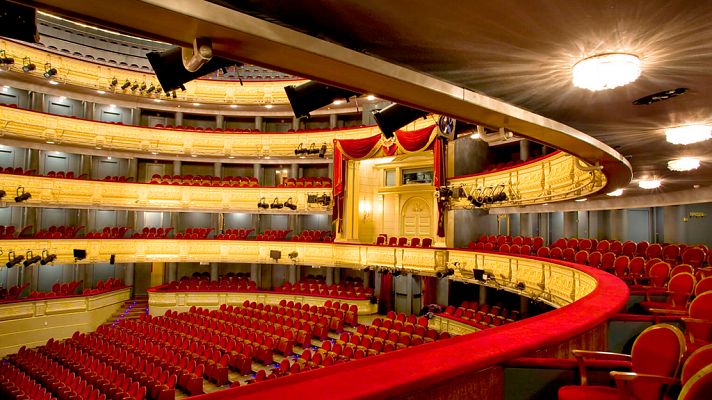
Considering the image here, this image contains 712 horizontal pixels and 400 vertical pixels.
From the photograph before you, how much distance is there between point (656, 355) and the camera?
259 centimetres

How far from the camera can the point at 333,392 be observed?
61.0 inches

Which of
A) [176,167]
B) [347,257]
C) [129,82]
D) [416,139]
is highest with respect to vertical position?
[129,82]

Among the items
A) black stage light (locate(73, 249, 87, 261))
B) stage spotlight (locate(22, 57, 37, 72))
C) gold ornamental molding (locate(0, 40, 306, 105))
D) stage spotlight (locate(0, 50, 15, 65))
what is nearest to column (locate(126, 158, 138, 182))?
gold ornamental molding (locate(0, 40, 306, 105))

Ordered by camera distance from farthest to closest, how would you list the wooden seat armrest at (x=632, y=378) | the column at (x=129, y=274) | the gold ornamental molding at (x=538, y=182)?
the column at (x=129, y=274) → the gold ornamental molding at (x=538, y=182) → the wooden seat armrest at (x=632, y=378)

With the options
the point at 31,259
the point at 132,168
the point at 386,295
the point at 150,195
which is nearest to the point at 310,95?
the point at 386,295

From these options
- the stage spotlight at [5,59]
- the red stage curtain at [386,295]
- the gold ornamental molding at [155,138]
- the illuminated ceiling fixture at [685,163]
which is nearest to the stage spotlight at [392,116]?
the illuminated ceiling fixture at [685,163]

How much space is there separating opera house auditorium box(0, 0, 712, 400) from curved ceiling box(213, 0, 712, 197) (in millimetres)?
24

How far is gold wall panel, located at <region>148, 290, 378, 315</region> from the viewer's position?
17.0m

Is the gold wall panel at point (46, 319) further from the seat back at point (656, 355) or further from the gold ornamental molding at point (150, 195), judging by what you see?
the seat back at point (656, 355)

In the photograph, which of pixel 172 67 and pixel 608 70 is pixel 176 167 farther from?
pixel 608 70

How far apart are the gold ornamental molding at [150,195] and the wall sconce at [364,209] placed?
1666 millimetres

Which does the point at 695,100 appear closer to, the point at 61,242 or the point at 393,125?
the point at 393,125

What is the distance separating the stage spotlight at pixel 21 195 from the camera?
14.5 metres

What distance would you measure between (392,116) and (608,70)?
7.10 feet
